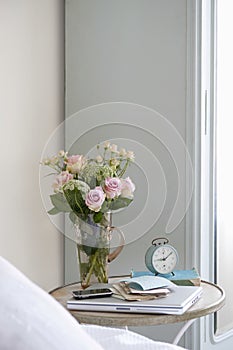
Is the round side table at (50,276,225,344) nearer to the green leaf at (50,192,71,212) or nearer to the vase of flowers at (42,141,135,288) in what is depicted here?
the vase of flowers at (42,141,135,288)

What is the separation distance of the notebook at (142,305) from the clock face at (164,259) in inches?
8.4

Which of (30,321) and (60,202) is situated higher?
(60,202)

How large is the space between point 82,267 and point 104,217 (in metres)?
0.19

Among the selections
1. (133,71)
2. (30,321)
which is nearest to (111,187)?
(133,71)

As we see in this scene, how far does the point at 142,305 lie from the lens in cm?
187

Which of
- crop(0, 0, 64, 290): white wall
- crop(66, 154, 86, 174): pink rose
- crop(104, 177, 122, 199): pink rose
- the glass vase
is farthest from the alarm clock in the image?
crop(0, 0, 64, 290): white wall

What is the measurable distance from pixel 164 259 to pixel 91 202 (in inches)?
13.6

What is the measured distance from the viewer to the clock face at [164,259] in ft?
7.11

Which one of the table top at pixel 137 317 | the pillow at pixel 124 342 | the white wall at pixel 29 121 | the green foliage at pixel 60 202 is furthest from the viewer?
the white wall at pixel 29 121

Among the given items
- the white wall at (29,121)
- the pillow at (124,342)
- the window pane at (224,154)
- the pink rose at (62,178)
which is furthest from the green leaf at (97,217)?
the pillow at (124,342)

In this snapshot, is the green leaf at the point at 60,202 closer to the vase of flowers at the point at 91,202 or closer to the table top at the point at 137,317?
the vase of flowers at the point at 91,202

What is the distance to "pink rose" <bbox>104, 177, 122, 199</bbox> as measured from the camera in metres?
2.05

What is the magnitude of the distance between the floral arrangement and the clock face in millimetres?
208

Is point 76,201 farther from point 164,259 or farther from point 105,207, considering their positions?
point 164,259
